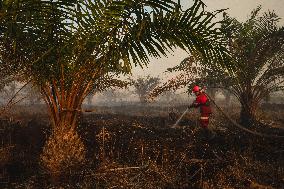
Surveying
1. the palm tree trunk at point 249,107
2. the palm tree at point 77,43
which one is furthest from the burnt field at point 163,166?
the palm tree trunk at point 249,107

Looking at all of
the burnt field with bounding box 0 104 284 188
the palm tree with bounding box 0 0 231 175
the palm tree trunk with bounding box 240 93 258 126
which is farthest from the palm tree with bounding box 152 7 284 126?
the palm tree with bounding box 0 0 231 175

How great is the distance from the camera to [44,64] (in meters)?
4.89

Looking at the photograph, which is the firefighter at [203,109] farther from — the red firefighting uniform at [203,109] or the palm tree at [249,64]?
the palm tree at [249,64]

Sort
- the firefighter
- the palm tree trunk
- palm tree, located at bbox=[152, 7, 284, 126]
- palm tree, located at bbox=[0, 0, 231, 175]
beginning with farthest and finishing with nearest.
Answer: the palm tree trunk
palm tree, located at bbox=[152, 7, 284, 126]
the firefighter
palm tree, located at bbox=[0, 0, 231, 175]

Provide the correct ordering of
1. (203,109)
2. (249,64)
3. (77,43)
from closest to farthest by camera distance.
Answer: (77,43) < (203,109) < (249,64)

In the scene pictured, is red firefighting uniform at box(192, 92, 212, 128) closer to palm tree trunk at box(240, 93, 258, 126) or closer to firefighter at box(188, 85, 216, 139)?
firefighter at box(188, 85, 216, 139)

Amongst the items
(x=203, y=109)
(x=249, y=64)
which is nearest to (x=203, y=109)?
(x=203, y=109)

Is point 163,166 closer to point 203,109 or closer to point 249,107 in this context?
point 203,109

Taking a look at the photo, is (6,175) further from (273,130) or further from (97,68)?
(273,130)

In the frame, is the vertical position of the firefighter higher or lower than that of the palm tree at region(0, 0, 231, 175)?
lower

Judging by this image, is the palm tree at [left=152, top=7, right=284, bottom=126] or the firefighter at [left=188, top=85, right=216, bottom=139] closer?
the firefighter at [left=188, top=85, right=216, bottom=139]

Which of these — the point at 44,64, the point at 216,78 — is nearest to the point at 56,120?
Answer: the point at 44,64

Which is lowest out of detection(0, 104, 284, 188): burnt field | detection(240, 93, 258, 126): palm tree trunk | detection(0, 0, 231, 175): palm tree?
detection(0, 104, 284, 188): burnt field

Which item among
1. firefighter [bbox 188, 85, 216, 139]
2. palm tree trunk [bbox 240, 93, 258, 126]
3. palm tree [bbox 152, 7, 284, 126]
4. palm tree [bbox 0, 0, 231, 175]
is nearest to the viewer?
palm tree [bbox 0, 0, 231, 175]
